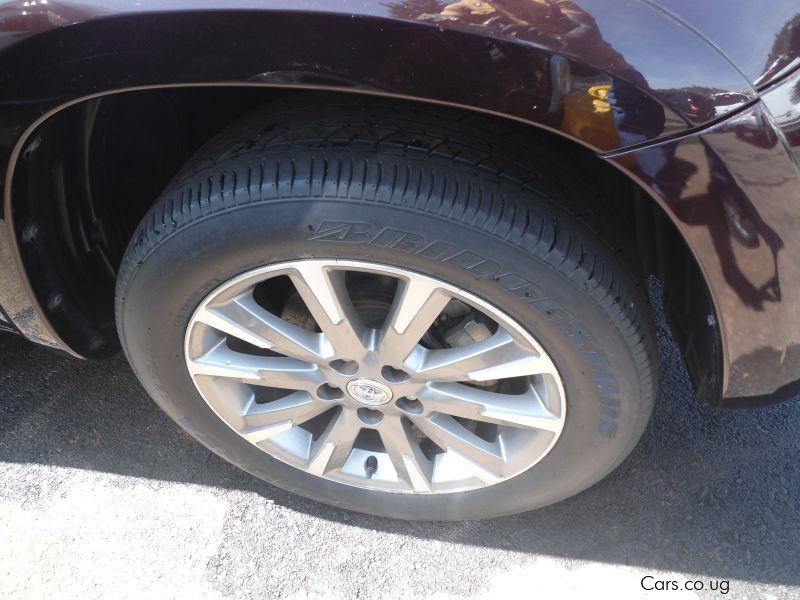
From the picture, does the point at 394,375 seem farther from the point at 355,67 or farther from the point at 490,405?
the point at 355,67

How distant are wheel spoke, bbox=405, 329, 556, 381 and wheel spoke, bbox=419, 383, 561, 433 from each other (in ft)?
0.22

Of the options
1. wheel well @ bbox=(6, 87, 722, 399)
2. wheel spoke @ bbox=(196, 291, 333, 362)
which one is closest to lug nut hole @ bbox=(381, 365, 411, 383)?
wheel spoke @ bbox=(196, 291, 333, 362)

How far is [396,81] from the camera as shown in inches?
48.5

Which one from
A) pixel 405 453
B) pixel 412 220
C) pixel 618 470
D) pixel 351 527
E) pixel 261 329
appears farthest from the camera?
pixel 618 470

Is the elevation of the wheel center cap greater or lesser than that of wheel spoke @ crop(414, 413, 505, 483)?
greater

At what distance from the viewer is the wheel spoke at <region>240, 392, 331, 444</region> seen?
1.87 m

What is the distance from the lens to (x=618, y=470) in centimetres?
219

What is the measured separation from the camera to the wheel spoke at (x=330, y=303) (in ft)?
4.94

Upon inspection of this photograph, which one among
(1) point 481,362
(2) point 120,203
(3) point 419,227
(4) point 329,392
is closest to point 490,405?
(1) point 481,362

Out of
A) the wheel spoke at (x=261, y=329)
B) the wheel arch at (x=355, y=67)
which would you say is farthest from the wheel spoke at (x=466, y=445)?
the wheel arch at (x=355, y=67)

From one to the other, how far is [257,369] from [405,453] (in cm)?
46

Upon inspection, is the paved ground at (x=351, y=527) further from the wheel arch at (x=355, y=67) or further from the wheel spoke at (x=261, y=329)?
the wheel arch at (x=355, y=67)

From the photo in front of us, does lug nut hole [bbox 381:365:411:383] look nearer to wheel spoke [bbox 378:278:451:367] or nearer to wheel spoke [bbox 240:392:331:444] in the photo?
wheel spoke [bbox 378:278:451:367]

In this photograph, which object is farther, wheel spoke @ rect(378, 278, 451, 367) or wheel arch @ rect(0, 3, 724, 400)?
wheel spoke @ rect(378, 278, 451, 367)
